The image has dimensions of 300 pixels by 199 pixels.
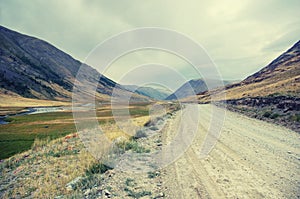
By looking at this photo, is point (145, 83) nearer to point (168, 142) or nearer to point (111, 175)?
point (168, 142)

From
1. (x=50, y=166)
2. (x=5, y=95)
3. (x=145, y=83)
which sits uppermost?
(x=5, y=95)

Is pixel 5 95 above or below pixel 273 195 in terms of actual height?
above

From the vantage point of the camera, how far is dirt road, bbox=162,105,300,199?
6.68 metres

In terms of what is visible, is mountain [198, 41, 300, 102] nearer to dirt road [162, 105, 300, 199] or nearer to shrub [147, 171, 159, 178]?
dirt road [162, 105, 300, 199]

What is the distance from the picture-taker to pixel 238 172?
839 cm

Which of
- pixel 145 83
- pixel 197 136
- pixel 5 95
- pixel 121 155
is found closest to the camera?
pixel 121 155

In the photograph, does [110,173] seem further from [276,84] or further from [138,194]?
[276,84]

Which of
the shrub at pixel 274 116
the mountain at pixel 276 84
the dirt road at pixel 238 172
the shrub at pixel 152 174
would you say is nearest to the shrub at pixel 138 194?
the dirt road at pixel 238 172

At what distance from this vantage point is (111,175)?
29.5 feet

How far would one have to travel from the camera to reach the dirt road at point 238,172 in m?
6.68

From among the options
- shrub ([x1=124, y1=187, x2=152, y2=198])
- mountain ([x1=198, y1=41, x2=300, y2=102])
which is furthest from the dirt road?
mountain ([x1=198, y1=41, x2=300, y2=102])

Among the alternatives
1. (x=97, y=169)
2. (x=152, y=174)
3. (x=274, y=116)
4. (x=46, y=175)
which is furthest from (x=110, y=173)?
(x=274, y=116)

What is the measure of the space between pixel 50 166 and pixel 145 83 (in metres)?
11.4

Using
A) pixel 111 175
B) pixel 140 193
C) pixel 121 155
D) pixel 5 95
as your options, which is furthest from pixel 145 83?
pixel 5 95
